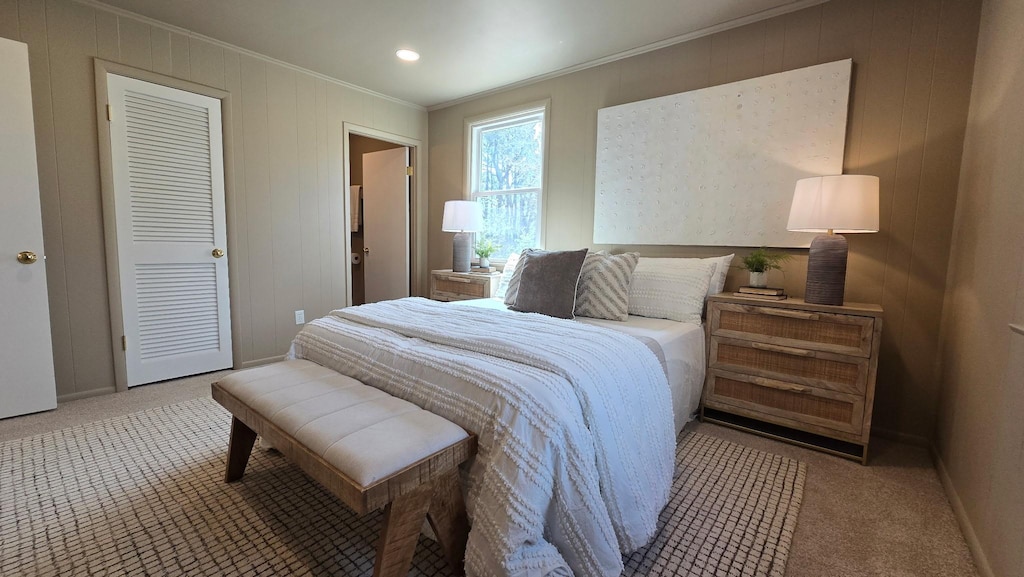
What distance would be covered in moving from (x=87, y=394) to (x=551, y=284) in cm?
306

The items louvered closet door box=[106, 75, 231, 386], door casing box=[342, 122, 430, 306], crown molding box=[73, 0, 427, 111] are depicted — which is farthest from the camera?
door casing box=[342, 122, 430, 306]

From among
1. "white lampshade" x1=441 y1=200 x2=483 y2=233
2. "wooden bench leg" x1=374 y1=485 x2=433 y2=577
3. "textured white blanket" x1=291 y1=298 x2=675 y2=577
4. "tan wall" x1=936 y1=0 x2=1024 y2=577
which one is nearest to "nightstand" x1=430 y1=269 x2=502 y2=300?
"white lampshade" x1=441 y1=200 x2=483 y2=233

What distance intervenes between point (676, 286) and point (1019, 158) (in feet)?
4.58

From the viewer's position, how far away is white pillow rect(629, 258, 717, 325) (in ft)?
8.16

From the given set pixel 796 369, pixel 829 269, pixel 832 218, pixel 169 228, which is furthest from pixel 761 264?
pixel 169 228

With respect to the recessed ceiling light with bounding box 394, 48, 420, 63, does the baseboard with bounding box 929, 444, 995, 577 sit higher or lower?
lower

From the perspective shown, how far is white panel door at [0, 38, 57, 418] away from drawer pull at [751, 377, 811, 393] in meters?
4.07

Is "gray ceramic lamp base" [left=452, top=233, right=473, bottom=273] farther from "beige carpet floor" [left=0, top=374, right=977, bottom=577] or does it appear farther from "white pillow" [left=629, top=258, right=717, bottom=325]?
"beige carpet floor" [left=0, top=374, right=977, bottom=577]

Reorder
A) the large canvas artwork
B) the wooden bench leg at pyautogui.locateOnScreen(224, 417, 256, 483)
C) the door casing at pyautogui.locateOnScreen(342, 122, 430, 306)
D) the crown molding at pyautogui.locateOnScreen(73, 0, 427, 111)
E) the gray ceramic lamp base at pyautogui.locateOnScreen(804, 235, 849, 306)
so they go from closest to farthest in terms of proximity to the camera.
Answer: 1. the wooden bench leg at pyautogui.locateOnScreen(224, 417, 256, 483)
2. the gray ceramic lamp base at pyautogui.locateOnScreen(804, 235, 849, 306)
3. the large canvas artwork
4. the crown molding at pyautogui.locateOnScreen(73, 0, 427, 111)
5. the door casing at pyautogui.locateOnScreen(342, 122, 430, 306)

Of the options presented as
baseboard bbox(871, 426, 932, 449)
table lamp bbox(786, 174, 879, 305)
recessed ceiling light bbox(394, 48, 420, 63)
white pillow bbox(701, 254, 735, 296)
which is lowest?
baseboard bbox(871, 426, 932, 449)

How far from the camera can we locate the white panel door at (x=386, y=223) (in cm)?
461

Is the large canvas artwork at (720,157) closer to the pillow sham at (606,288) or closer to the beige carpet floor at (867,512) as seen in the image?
the pillow sham at (606,288)

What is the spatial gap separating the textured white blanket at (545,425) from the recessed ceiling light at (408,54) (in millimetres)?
2325

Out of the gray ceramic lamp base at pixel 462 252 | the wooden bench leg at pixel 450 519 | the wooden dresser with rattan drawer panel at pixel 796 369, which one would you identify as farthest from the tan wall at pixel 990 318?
the gray ceramic lamp base at pixel 462 252
